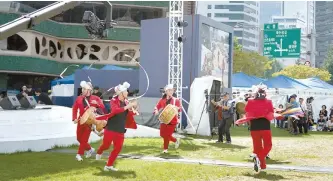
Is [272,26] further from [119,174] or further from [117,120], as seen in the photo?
[119,174]

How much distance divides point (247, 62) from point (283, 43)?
20.4m

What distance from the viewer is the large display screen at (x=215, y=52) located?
70.5ft

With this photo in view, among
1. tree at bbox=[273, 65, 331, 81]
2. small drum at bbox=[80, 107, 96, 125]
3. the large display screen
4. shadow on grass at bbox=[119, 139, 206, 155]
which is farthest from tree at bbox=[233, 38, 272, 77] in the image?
small drum at bbox=[80, 107, 96, 125]

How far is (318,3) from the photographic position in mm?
165250

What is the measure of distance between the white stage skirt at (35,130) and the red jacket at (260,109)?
608 centimetres

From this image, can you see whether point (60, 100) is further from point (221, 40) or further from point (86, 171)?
point (86, 171)

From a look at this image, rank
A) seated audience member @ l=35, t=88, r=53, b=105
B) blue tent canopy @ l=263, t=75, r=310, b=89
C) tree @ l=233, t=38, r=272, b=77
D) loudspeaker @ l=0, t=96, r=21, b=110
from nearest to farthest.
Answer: loudspeaker @ l=0, t=96, r=21, b=110, seated audience member @ l=35, t=88, r=53, b=105, blue tent canopy @ l=263, t=75, r=310, b=89, tree @ l=233, t=38, r=272, b=77

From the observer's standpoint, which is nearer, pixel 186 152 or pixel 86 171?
pixel 86 171

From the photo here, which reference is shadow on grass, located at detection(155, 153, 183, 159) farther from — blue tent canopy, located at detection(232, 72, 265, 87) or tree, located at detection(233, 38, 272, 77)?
tree, located at detection(233, 38, 272, 77)

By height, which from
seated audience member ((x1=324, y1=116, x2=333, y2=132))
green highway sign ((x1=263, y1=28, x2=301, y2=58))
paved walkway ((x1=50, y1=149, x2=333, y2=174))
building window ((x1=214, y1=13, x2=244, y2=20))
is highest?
building window ((x1=214, y1=13, x2=244, y2=20))

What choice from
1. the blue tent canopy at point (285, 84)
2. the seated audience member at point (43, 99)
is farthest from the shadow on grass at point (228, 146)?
the blue tent canopy at point (285, 84)

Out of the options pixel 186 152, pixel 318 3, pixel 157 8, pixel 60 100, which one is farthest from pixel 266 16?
pixel 186 152

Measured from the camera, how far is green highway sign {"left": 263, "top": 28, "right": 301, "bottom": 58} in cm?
3759

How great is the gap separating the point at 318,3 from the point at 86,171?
169028 millimetres
